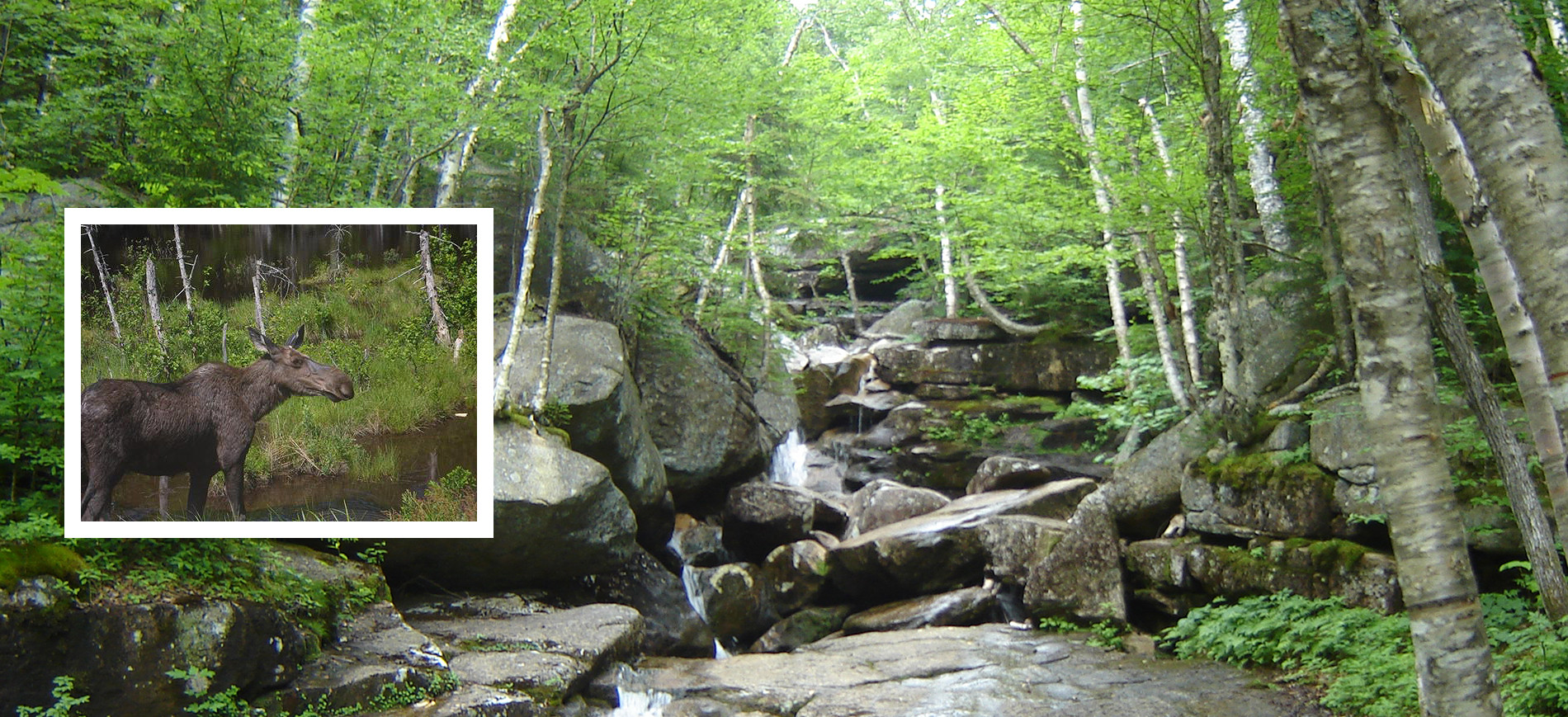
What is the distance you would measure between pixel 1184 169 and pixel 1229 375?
8.03 ft

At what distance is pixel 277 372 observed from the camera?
5.84 m

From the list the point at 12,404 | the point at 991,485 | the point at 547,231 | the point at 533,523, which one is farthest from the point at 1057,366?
the point at 12,404

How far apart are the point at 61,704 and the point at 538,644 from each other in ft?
11.1

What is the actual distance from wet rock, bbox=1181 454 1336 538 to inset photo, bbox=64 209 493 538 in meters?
6.81

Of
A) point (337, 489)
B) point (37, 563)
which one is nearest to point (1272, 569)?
point (337, 489)

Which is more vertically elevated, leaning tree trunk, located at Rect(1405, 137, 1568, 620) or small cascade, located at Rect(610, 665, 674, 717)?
leaning tree trunk, located at Rect(1405, 137, 1568, 620)

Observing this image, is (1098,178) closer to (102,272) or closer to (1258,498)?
(1258,498)

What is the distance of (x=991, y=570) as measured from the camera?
11039mm

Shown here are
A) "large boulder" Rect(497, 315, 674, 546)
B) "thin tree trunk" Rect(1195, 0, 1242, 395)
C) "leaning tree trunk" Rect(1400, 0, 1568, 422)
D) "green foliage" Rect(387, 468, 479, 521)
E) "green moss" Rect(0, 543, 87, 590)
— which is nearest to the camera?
"leaning tree trunk" Rect(1400, 0, 1568, 422)

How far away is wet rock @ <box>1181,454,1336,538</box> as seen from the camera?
314 inches

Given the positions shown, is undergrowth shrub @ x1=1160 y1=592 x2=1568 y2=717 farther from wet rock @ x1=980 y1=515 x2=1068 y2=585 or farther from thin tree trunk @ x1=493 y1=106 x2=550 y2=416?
thin tree trunk @ x1=493 y1=106 x2=550 y2=416

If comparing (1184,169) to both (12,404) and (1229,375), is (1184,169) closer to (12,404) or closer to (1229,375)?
(1229,375)

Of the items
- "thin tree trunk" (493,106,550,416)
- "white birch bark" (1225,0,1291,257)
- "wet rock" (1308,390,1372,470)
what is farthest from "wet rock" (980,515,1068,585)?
"thin tree trunk" (493,106,550,416)

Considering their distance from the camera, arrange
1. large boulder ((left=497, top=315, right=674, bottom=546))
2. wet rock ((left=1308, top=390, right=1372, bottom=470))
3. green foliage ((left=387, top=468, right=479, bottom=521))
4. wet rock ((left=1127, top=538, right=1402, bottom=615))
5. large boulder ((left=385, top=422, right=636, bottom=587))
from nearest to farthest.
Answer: green foliage ((left=387, top=468, right=479, bottom=521))
wet rock ((left=1127, top=538, right=1402, bottom=615))
wet rock ((left=1308, top=390, right=1372, bottom=470))
large boulder ((left=385, top=422, right=636, bottom=587))
large boulder ((left=497, top=315, right=674, bottom=546))
